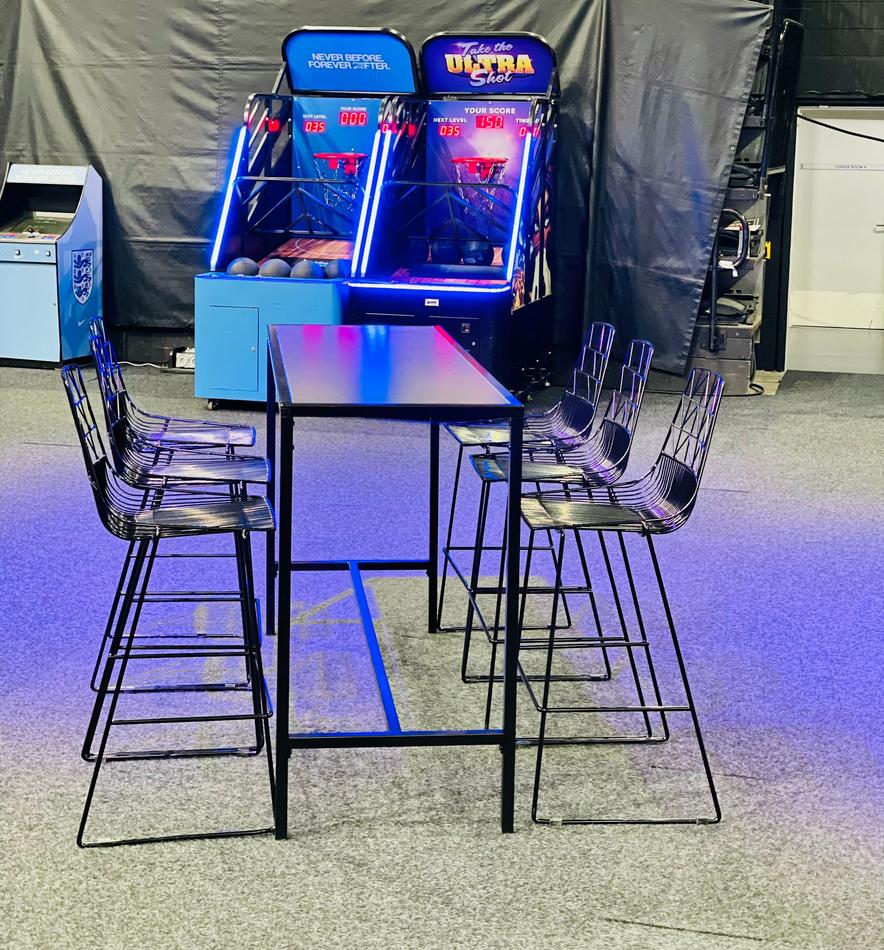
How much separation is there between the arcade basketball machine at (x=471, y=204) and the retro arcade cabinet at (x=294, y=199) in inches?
7.4

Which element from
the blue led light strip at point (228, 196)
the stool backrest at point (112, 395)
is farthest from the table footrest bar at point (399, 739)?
the blue led light strip at point (228, 196)

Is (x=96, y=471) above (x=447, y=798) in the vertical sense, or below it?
above

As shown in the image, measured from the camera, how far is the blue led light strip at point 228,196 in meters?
7.03

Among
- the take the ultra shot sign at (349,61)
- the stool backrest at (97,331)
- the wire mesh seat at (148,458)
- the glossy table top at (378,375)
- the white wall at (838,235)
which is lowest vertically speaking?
the white wall at (838,235)

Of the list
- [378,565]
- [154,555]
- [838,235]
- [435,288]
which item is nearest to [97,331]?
[154,555]

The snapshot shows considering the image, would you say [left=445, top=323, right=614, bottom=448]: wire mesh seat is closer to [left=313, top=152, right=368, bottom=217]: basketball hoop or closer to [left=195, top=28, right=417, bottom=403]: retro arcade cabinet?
[left=195, top=28, right=417, bottom=403]: retro arcade cabinet

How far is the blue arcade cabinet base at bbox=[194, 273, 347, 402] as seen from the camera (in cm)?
677

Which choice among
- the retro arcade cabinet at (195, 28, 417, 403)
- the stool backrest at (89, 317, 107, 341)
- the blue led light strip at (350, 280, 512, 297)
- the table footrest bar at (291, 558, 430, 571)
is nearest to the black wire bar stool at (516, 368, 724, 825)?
the table footrest bar at (291, 558, 430, 571)

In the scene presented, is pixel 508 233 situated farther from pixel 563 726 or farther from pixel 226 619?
pixel 563 726

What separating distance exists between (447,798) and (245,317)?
4544mm

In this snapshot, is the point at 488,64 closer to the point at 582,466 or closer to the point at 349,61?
the point at 349,61

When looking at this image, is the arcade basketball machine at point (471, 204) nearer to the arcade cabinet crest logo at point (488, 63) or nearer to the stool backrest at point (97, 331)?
the arcade cabinet crest logo at point (488, 63)

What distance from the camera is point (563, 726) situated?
3170 millimetres

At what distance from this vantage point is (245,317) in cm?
691
